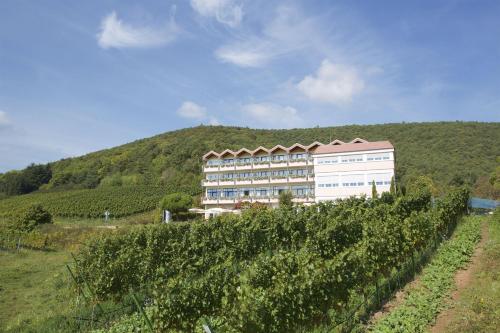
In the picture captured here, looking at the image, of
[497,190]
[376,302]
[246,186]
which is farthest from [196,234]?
[497,190]

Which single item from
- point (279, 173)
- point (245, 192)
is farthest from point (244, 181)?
point (279, 173)

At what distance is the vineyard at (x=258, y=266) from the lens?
9102 millimetres

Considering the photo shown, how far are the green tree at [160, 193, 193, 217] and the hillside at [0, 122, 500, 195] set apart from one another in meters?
15.1

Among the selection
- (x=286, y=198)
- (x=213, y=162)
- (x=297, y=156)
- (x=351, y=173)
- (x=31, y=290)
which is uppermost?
(x=297, y=156)

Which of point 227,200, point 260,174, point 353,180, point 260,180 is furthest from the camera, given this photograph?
point 227,200

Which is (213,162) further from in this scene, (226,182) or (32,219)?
(32,219)

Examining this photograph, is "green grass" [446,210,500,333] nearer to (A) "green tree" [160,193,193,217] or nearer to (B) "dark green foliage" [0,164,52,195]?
(A) "green tree" [160,193,193,217]

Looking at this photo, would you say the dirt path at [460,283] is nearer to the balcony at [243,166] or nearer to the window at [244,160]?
the balcony at [243,166]

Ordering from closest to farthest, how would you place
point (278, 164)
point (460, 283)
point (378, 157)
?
point (460, 283) → point (378, 157) → point (278, 164)

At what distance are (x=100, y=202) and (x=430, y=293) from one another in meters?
49.7

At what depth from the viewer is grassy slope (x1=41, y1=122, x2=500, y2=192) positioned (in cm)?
6956

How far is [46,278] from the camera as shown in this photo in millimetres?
20266

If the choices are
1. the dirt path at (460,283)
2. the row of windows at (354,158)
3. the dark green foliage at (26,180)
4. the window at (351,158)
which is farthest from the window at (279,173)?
the dark green foliage at (26,180)

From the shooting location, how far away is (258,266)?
1065cm
